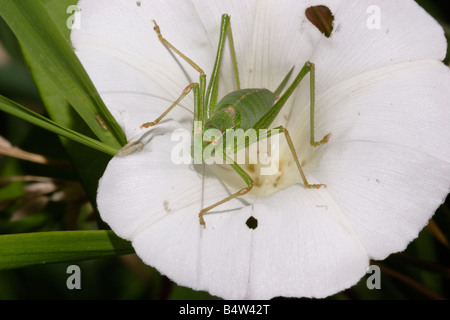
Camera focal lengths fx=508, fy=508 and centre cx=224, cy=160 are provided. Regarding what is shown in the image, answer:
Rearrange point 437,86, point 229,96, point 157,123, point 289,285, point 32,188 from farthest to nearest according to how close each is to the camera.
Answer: point 32,188 < point 229,96 < point 157,123 < point 437,86 < point 289,285

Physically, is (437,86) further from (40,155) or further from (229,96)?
(40,155)

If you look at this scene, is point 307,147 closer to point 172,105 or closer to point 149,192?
point 172,105

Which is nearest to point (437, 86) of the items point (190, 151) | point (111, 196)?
point (190, 151)

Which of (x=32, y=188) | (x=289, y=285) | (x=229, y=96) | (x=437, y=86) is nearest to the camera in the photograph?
(x=289, y=285)

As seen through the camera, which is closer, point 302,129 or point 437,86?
point 437,86
